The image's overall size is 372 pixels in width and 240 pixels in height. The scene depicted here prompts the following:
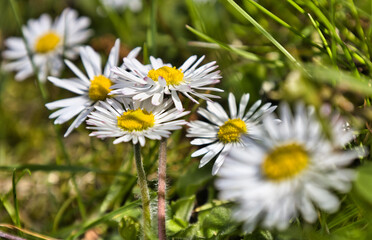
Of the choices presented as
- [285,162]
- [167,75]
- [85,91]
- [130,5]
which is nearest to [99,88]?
[85,91]

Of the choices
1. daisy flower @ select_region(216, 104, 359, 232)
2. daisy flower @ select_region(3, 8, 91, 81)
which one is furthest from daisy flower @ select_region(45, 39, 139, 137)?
daisy flower @ select_region(3, 8, 91, 81)

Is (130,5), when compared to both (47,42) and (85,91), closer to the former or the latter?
(47,42)

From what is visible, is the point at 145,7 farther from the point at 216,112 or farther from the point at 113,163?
the point at 216,112

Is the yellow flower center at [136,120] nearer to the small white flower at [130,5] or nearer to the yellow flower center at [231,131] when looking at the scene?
the yellow flower center at [231,131]

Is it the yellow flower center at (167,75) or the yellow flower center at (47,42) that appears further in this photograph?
the yellow flower center at (47,42)

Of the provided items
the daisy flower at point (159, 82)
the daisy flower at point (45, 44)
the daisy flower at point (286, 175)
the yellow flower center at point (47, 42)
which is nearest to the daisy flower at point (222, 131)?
the daisy flower at point (159, 82)

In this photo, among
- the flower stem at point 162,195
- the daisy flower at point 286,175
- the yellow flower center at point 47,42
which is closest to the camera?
the daisy flower at point 286,175

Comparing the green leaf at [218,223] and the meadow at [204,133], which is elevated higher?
the meadow at [204,133]
